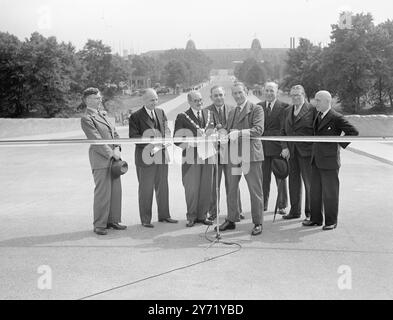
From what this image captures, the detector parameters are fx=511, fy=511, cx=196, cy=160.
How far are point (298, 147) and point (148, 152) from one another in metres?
2.17

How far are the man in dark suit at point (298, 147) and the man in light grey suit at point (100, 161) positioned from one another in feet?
8.21

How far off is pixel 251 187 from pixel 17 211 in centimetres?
399

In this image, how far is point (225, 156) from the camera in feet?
22.5

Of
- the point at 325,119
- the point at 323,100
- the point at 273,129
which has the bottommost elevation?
the point at 273,129

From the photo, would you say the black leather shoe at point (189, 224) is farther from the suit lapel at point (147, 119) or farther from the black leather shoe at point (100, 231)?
the suit lapel at point (147, 119)

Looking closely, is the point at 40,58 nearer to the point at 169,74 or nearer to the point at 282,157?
the point at 282,157

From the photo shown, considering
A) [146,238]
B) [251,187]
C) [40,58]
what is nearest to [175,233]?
[146,238]

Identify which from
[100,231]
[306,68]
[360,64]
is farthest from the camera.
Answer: [306,68]

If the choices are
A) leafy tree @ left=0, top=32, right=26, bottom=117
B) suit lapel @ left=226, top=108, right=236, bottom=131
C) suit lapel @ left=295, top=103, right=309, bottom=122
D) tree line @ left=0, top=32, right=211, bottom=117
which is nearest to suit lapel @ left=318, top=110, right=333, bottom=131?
suit lapel @ left=295, top=103, right=309, bottom=122

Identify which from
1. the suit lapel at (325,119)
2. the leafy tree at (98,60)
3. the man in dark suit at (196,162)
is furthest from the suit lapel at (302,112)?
the leafy tree at (98,60)

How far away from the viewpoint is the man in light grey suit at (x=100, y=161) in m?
6.82

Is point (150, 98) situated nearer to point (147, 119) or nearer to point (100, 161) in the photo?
point (147, 119)

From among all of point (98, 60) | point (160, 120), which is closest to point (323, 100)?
point (160, 120)

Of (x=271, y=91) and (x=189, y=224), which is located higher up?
(x=271, y=91)
